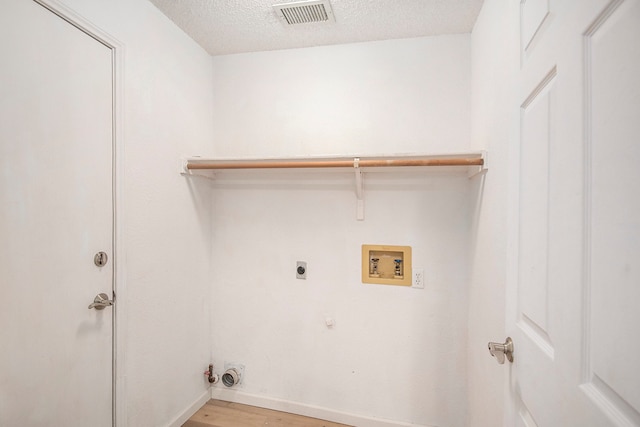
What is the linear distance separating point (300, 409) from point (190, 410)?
723 millimetres

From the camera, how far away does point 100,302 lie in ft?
4.21

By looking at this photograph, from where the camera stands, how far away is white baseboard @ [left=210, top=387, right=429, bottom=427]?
183 cm

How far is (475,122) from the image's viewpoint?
1.62 m

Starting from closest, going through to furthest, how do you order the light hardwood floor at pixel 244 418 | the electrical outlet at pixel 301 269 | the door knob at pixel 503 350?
the door knob at pixel 503 350, the light hardwood floor at pixel 244 418, the electrical outlet at pixel 301 269

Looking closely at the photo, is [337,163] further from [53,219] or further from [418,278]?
[53,219]

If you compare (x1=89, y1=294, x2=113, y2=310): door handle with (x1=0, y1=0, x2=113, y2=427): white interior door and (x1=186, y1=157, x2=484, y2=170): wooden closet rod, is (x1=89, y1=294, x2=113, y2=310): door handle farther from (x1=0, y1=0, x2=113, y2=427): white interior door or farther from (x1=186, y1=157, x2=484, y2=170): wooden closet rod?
(x1=186, y1=157, x2=484, y2=170): wooden closet rod

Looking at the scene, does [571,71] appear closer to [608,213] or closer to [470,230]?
[608,213]

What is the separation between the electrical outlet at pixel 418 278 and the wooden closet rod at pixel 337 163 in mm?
691

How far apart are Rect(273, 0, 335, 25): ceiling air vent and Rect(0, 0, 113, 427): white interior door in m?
0.90

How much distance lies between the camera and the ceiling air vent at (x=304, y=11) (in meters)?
1.52

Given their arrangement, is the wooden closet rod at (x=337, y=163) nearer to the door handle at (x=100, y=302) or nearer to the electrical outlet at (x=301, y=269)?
the electrical outlet at (x=301, y=269)

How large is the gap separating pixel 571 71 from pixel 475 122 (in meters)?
1.12

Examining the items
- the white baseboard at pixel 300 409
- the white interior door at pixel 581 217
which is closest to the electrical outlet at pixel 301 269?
the white baseboard at pixel 300 409

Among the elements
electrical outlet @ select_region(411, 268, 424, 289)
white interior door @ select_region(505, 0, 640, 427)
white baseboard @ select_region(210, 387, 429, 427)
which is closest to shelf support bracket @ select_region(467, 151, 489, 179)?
white interior door @ select_region(505, 0, 640, 427)
